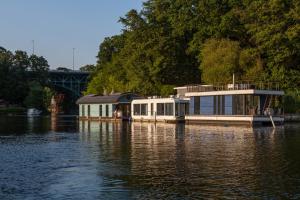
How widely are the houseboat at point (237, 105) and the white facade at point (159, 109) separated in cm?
330

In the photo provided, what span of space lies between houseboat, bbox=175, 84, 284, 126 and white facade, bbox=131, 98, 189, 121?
130 inches

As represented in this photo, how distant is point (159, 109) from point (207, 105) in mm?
11189

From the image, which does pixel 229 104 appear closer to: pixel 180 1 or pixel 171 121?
pixel 171 121

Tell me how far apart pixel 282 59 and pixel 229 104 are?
23032 mm

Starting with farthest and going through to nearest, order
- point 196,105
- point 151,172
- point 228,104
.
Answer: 1. point 196,105
2. point 228,104
3. point 151,172

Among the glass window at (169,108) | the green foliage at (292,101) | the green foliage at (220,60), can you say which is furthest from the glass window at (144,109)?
the green foliage at (292,101)

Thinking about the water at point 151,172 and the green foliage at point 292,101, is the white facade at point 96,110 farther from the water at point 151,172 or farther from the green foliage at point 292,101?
the water at point 151,172

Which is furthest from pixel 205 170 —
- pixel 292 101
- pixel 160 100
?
pixel 292 101

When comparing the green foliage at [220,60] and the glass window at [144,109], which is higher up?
the green foliage at [220,60]

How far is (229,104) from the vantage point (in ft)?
248

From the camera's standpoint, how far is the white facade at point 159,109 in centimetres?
8525

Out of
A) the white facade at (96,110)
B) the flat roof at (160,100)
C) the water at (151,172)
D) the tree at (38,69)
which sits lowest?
the water at (151,172)

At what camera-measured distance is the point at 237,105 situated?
7431 cm

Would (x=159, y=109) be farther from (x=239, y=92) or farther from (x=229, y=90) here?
(x=239, y=92)
